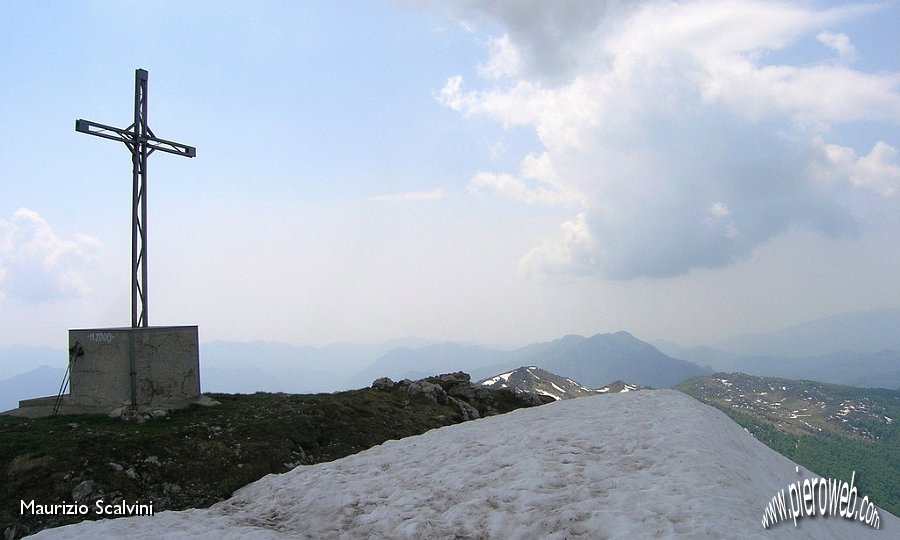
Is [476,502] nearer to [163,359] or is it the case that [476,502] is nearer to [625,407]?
[625,407]

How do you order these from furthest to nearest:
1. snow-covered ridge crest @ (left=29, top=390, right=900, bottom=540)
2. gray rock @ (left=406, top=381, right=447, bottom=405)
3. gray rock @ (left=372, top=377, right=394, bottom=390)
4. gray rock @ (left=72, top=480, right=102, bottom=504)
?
gray rock @ (left=372, top=377, right=394, bottom=390)
gray rock @ (left=406, top=381, right=447, bottom=405)
gray rock @ (left=72, top=480, right=102, bottom=504)
snow-covered ridge crest @ (left=29, top=390, right=900, bottom=540)

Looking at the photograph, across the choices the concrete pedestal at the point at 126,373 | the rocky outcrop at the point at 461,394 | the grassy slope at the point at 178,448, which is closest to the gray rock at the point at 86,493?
the grassy slope at the point at 178,448

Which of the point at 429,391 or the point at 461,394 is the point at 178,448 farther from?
the point at 461,394

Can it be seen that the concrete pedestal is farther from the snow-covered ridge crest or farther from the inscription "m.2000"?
the snow-covered ridge crest

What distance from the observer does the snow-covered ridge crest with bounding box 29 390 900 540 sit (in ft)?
29.4

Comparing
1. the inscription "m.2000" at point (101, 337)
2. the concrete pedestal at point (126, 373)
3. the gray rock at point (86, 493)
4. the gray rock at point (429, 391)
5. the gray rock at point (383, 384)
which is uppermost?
the inscription "m.2000" at point (101, 337)

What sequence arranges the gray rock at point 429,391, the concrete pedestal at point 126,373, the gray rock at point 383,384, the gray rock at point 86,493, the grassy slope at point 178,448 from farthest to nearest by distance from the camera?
the gray rock at point 383,384
the gray rock at point 429,391
the concrete pedestal at point 126,373
the grassy slope at point 178,448
the gray rock at point 86,493

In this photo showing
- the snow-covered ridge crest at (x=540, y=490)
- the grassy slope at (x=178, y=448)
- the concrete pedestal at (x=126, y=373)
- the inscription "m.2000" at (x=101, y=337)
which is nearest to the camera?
the snow-covered ridge crest at (x=540, y=490)

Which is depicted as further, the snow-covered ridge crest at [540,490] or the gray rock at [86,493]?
the gray rock at [86,493]

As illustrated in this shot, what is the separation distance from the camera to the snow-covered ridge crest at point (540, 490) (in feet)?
29.4

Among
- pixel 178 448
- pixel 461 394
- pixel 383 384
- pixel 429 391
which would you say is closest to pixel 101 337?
pixel 178 448

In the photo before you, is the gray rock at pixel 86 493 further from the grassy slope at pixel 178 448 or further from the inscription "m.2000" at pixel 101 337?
the inscription "m.2000" at pixel 101 337

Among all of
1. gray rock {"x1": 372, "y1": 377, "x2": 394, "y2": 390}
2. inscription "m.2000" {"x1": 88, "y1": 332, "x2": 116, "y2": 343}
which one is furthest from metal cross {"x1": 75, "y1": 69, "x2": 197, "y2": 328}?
gray rock {"x1": 372, "y1": 377, "x2": 394, "y2": 390}

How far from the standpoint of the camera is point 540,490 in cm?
1045
